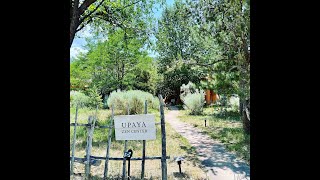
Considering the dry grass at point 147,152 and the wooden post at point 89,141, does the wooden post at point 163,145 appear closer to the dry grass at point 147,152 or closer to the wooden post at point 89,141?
the dry grass at point 147,152

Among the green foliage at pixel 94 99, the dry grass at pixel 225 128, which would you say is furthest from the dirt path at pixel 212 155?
the green foliage at pixel 94 99

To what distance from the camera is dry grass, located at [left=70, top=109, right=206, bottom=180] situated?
1.37 metres

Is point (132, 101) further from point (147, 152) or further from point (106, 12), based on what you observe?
point (106, 12)

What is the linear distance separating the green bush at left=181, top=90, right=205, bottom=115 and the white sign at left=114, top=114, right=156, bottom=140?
0.65 feet

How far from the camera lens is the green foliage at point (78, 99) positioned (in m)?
1.49

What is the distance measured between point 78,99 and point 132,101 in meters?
0.31

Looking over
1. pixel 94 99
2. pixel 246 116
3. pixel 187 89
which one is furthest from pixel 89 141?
pixel 246 116
